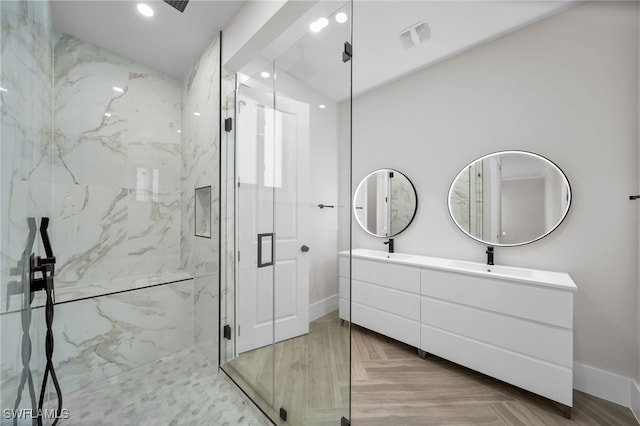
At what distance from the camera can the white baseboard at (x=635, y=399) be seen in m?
1.51

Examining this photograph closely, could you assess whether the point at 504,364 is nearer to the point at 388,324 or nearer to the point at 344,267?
the point at 388,324

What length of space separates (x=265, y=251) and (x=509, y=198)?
7.01 feet

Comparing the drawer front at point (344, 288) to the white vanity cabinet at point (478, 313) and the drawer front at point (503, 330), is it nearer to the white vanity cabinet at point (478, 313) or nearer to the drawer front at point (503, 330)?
the white vanity cabinet at point (478, 313)

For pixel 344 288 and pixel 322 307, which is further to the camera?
pixel 322 307

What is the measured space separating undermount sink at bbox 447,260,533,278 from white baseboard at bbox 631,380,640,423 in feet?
2.63

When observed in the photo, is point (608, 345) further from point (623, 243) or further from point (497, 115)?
point (497, 115)

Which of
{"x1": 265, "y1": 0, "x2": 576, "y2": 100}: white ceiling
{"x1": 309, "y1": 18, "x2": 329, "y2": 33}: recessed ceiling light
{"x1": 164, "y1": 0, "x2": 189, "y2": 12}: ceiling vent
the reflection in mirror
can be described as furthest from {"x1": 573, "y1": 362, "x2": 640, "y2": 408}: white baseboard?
{"x1": 164, "y1": 0, "x2": 189, "y2": 12}: ceiling vent

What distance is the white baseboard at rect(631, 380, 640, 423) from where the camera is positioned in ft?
4.96

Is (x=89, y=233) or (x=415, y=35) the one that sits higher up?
(x=415, y=35)

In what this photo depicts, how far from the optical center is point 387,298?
7.79ft

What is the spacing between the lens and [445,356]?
2.03 meters

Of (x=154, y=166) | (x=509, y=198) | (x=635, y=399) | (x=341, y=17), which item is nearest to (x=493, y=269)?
(x=509, y=198)

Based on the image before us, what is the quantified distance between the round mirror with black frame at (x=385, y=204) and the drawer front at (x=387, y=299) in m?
0.65

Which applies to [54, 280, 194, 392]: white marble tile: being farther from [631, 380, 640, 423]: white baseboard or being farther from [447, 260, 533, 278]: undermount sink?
[631, 380, 640, 423]: white baseboard
